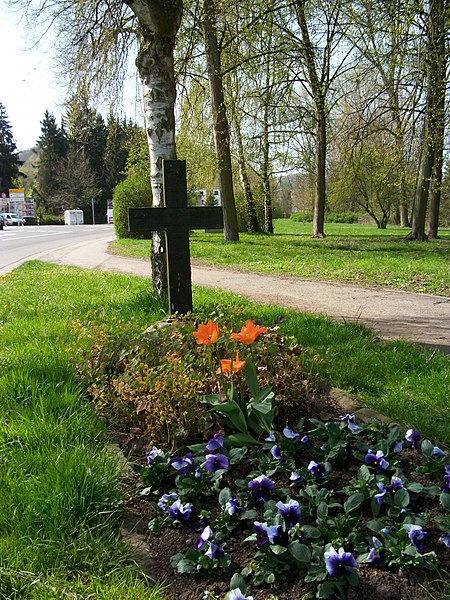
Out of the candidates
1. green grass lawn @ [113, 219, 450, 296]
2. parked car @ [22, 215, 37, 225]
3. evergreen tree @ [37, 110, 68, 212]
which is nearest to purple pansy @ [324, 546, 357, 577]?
green grass lawn @ [113, 219, 450, 296]

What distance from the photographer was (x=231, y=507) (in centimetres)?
211

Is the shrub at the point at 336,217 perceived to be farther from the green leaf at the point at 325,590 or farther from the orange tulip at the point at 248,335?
the green leaf at the point at 325,590

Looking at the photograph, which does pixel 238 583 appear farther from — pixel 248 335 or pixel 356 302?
pixel 356 302

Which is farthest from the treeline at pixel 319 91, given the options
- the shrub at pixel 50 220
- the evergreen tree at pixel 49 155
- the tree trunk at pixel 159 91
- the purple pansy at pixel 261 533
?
the evergreen tree at pixel 49 155

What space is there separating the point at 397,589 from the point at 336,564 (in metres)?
0.22

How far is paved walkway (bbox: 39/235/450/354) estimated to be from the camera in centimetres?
593

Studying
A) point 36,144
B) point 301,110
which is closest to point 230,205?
point 301,110

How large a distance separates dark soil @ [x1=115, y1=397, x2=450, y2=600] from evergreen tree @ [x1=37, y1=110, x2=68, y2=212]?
261 ft

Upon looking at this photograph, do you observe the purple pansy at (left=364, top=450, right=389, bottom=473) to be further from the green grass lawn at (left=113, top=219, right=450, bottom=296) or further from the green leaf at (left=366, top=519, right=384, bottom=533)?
the green grass lawn at (left=113, top=219, right=450, bottom=296)

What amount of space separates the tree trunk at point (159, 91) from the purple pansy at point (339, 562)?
15.7ft

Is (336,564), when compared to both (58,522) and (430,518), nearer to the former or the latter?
(430,518)

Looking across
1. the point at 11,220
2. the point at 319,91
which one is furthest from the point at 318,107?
the point at 11,220

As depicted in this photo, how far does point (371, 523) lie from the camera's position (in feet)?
6.55

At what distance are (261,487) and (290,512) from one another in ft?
0.76
